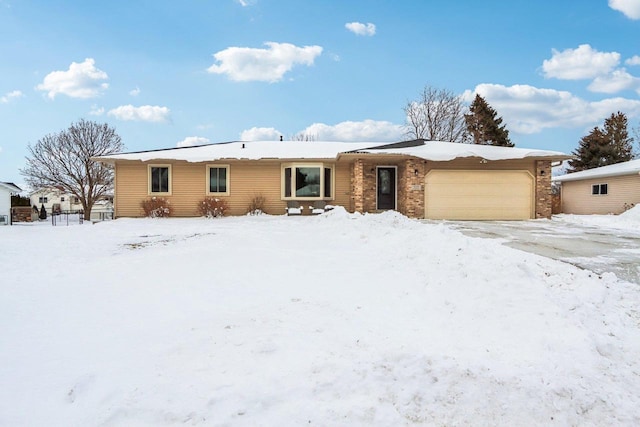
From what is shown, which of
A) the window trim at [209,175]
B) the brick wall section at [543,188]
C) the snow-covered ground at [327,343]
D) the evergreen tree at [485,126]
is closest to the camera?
the snow-covered ground at [327,343]

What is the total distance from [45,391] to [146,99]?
21804 millimetres

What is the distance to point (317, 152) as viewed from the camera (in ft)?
54.2

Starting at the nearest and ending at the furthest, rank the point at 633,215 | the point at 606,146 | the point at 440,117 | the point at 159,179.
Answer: the point at 633,215, the point at 159,179, the point at 606,146, the point at 440,117

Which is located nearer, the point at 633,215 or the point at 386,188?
the point at 633,215

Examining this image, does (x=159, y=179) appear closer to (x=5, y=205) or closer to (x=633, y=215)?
(x=5, y=205)

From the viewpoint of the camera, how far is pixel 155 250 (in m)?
7.47

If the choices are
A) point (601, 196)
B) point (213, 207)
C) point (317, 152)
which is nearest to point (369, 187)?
point (317, 152)

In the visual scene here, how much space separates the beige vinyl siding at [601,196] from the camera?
16422 millimetres

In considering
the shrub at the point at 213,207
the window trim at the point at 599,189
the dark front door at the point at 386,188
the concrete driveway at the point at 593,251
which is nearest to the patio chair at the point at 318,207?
the dark front door at the point at 386,188

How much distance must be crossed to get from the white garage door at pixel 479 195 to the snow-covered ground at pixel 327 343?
8987 millimetres

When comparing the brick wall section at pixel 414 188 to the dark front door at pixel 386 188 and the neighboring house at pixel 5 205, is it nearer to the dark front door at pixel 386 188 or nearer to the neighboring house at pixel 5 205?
the dark front door at pixel 386 188

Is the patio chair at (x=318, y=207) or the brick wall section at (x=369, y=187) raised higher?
the brick wall section at (x=369, y=187)

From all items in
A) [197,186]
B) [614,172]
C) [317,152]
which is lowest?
[197,186]

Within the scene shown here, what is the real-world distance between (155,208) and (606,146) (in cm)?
3363
